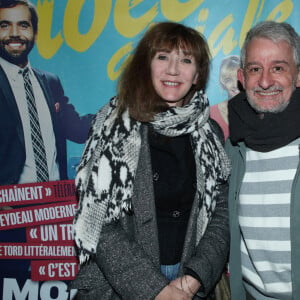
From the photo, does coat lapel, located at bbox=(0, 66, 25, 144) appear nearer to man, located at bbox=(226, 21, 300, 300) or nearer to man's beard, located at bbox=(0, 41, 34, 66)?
man's beard, located at bbox=(0, 41, 34, 66)

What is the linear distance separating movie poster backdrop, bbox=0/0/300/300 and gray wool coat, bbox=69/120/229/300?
832 mm

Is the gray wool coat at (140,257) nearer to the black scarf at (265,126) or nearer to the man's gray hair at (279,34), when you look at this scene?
the black scarf at (265,126)

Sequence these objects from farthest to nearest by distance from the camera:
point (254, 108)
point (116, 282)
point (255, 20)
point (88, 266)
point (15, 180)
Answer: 1. point (15, 180)
2. point (255, 20)
3. point (254, 108)
4. point (88, 266)
5. point (116, 282)

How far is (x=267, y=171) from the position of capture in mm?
1811

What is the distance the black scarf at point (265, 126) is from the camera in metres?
1.77

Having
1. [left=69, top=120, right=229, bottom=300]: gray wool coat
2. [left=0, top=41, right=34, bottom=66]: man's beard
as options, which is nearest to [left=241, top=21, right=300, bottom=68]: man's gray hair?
[left=69, top=120, right=229, bottom=300]: gray wool coat

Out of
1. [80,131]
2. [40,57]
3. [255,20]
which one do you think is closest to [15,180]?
[80,131]

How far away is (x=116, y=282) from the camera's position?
1707 millimetres

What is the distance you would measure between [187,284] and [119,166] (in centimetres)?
62

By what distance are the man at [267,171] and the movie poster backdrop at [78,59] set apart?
0.55m

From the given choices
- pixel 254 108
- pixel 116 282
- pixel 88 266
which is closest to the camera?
pixel 116 282

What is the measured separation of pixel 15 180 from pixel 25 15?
42.9 inches

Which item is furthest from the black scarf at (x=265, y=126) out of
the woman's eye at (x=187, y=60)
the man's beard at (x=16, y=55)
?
the man's beard at (x=16, y=55)

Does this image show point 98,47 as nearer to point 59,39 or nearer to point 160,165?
point 59,39
